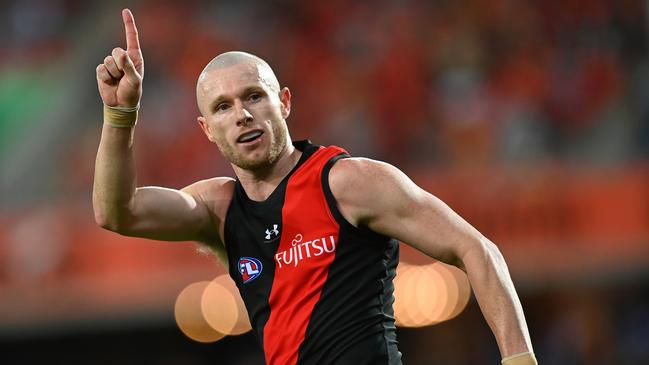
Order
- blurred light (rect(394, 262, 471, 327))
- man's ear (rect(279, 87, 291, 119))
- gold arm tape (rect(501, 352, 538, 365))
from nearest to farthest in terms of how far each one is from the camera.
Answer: gold arm tape (rect(501, 352, 538, 365))
man's ear (rect(279, 87, 291, 119))
blurred light (rect(394, 262, 471, 327))

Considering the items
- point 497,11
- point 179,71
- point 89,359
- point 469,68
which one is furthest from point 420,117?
point 89,359

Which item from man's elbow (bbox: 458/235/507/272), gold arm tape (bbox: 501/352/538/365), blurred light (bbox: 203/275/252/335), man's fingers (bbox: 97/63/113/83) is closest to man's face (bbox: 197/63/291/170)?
man's fingers (bbox: 97/63/113/83)

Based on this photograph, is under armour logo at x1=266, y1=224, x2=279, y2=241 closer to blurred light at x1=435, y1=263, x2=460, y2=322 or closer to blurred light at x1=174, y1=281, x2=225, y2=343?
blurred light at x1=174, y1=281, x2=225, y2=343

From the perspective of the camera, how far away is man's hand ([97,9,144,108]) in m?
4.41

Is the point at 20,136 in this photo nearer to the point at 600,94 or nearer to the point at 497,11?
the point at 497,11

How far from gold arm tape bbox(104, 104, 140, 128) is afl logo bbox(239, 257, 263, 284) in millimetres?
682

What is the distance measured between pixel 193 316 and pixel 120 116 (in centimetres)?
1070

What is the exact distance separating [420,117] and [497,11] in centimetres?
161

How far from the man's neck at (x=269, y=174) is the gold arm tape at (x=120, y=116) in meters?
0.48

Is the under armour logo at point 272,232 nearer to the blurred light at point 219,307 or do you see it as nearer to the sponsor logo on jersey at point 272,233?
the sponsor logo on jersey at point 272,233

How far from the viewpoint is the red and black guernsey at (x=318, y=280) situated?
4391mm

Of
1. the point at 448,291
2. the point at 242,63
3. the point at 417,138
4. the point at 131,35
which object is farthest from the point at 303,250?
the point at 448,291

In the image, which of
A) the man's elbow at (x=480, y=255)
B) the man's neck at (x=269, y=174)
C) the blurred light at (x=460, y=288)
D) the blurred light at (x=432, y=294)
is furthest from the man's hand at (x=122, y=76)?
the blurred light at (x=460, y=288)

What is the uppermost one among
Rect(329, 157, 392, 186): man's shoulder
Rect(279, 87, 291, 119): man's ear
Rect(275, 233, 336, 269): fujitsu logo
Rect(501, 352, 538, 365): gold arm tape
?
Rect(279, 87, 291, 119): man's ear
